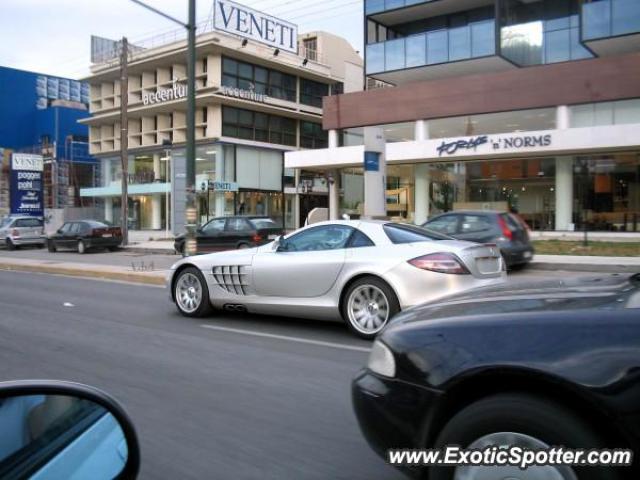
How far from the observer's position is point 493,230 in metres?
14.5

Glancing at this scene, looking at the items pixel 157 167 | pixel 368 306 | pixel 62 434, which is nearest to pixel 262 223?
pixel 368 306

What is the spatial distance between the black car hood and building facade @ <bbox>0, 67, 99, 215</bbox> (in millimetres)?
51956

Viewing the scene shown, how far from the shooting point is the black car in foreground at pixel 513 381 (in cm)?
236

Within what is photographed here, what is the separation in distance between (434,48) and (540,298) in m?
29.2

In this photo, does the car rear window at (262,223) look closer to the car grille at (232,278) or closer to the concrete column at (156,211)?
the car grille at (232,278)

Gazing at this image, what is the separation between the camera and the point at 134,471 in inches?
75.7

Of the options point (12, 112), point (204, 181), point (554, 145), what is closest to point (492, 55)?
point (554, 145)

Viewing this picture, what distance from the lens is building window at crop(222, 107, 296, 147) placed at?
37.7m

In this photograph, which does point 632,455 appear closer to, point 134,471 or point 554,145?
point 134,471

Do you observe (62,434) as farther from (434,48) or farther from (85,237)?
(434,48)

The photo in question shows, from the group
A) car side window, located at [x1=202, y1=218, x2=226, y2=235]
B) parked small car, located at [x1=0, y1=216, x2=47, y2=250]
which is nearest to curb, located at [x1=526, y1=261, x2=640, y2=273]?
car side window, located at [x1=202, y1=218, x2=226, y2=235]

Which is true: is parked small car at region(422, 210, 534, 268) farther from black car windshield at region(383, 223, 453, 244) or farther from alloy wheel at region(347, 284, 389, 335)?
alloy wheel at region(347, 284, 389, 335)

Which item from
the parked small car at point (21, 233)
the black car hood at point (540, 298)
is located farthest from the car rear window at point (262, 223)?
the black car hood at point (540, 298)

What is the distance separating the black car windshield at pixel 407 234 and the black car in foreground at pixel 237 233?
1267 cm
